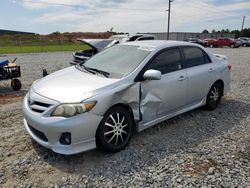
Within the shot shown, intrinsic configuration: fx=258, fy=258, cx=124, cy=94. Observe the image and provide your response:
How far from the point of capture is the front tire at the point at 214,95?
5.60 meters

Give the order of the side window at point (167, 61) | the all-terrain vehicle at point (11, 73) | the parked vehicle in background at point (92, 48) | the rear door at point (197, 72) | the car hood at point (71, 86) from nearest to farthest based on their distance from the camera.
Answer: the car hood at point (71, 86), the side window at point (167, 61), the rear door at point (197, 72), the all-terrain vehicle at point (11, 73), the parked vehicle in background at point (92, 48)

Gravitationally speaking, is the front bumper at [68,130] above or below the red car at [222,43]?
below

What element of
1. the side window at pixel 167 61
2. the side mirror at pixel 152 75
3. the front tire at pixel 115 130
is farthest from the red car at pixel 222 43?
the front tire at pixel 115 130

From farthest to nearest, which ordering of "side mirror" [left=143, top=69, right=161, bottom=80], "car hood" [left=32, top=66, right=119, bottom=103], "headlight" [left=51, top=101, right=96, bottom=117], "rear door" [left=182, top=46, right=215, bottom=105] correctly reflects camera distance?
"rear door" [left=182, top=46, right=215, bottom=105], "side mirror" [left=143, top=69, right=161, bottom=80], "car hood" [left=32, top=66, right=119, bottom=103], "headlight" [left=51, top=101, right=96, bottom=117]

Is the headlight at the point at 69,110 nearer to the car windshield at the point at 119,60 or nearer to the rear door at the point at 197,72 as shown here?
the car windshield at the point at 119,60

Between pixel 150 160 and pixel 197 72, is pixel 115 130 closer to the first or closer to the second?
pixel 150 160

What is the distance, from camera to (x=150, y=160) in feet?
11.8

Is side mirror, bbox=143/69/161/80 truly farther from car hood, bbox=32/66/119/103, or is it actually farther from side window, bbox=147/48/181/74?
car hood, bbox=32/66/119/103

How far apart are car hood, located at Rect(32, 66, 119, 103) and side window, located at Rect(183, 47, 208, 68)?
1.87m

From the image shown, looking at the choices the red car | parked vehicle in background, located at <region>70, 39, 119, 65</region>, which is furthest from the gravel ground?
the red car

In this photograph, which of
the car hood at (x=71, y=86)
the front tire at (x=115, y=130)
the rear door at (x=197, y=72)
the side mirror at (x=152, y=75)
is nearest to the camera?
the car hood at (x=71, y=86)

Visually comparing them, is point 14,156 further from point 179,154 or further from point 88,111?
point 179,154

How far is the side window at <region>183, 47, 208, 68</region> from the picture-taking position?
16.4 feet

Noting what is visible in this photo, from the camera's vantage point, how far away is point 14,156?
143 inches
